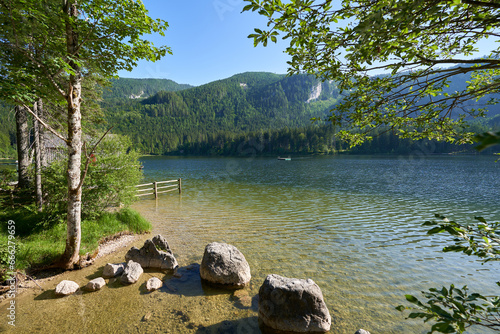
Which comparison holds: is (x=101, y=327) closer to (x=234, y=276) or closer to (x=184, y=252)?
(x=234, y=276)

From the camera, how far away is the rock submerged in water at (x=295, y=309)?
541cm

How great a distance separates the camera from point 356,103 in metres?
4.36

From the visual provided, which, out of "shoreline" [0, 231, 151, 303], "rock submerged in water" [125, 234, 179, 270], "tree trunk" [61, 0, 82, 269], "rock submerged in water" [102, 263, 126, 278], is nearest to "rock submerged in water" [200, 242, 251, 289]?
"rock submerged in water" [125, 234, 179, 270]

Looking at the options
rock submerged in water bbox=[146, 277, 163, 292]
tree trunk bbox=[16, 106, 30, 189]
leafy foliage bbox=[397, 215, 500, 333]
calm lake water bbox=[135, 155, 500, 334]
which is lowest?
calm lake water bbox=[135, 155, 500, 334]

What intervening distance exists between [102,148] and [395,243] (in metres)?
16.0

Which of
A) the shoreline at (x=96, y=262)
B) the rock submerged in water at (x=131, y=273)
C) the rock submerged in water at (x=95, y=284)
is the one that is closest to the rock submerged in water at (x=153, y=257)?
the rock submerged in water at (x=131, y=273)

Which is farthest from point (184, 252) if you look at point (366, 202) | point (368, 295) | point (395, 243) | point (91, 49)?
point (366, 202)

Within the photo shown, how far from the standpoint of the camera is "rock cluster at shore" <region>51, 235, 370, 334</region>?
5.46 m

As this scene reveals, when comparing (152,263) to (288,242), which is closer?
(152,263)

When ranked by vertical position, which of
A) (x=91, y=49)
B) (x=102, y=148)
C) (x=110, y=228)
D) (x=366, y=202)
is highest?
(x=91, y=49)

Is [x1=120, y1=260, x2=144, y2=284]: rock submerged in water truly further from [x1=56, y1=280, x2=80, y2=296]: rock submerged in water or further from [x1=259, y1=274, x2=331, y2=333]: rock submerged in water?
[x1=259, y1=274, x2=331, y2=333]: rock submerged in water

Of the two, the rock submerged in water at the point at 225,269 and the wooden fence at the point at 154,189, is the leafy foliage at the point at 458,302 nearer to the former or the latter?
the rock submerged in water at the point at 225,269

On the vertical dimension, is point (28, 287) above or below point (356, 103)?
below

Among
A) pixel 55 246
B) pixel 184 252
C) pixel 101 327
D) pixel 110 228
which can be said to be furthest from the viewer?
pixel 110 228
